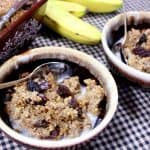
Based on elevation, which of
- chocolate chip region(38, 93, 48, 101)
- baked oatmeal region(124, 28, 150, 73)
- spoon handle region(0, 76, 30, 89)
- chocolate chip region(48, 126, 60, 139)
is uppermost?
spoon handle region(0, 76, 30, 89)

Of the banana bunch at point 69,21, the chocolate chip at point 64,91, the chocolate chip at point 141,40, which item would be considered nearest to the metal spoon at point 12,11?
the banana bunch at point 69,21

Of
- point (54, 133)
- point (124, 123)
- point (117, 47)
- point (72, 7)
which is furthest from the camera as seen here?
point (72, 7)

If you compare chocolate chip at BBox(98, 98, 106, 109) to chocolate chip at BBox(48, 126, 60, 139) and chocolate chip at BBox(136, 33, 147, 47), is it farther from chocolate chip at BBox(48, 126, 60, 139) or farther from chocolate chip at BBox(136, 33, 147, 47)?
chocolate chip at BBox(136, 33, 147, 47)

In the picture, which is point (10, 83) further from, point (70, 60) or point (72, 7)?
point (72, 7)

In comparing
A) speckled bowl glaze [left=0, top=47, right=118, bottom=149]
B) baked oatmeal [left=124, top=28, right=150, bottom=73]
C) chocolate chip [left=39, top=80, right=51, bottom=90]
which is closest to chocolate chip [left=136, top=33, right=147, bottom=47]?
baked oatmeal [left=124, top=28, right=150, bottom=73]

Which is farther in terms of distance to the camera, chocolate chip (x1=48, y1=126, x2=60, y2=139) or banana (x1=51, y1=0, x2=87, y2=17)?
banana (x1=51, y1=0, x2=87, y2=17)

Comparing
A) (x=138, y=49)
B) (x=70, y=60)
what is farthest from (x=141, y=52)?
(x=70, y=60)

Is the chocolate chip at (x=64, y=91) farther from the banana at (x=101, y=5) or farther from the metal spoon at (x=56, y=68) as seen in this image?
the banana at (x=101, y=5)
